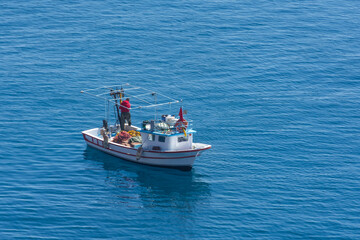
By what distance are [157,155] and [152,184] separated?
4763 millimetres

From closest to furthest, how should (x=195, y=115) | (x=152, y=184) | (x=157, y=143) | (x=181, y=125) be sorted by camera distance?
1. (x=152, y=184)
2. (x=181, y=125)
3. (x=157, y=143)
4. (x=195, y=115)

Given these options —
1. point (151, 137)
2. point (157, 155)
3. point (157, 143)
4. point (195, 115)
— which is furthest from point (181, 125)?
point (195, 115)

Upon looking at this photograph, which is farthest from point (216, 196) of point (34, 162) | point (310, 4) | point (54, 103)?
point (310, 4)

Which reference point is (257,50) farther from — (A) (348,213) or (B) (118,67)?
(A) (348,213)

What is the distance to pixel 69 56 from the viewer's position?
350ft

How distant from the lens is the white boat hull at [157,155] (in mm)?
74688

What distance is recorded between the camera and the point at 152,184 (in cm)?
7250

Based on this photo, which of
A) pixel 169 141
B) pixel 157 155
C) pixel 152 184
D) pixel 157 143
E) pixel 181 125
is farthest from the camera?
pixel 157 143

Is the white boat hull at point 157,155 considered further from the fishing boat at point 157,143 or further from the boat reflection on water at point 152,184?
the boat reflection on water at point 152,184

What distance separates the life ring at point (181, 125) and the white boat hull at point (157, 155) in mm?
2875

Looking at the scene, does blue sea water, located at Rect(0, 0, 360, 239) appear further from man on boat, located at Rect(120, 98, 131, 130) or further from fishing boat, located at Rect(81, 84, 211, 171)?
man on boat, located at Rect(120, 98, 131, 130)

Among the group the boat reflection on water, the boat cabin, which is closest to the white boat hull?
the boat reflection on water

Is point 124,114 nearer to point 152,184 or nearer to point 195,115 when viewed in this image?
point 195,115

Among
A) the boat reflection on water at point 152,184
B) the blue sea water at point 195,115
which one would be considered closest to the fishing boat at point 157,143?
the boat reflection on water at point 152,184
